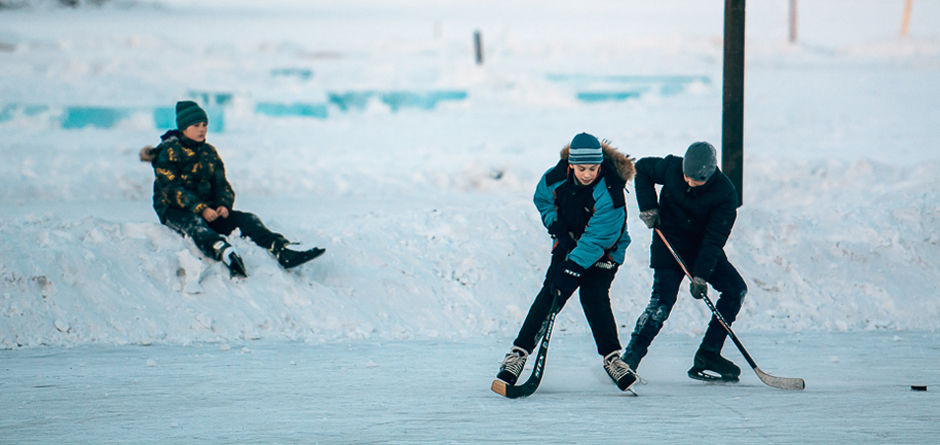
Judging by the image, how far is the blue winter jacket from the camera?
14.5 feet

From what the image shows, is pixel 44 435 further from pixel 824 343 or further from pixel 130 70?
pixel 130 70

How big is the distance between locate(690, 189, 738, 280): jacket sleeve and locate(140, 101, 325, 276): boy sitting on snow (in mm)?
2920

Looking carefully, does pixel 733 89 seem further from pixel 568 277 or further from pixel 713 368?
pixel 568 277

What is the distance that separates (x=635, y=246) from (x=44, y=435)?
5041 millimetres

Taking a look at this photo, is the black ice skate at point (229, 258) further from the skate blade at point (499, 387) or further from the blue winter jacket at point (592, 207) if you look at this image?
the blue winter jacket at point (592, 207)

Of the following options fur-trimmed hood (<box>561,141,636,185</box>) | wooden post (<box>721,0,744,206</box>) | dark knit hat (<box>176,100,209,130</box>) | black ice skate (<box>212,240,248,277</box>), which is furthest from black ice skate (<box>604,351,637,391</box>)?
dark knit hat (<box>176,100,209,130</box>)

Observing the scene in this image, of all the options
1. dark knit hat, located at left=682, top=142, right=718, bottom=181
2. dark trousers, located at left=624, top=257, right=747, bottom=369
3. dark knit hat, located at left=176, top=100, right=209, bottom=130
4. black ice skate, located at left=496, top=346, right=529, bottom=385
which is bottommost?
black ice skate, located at left=496, top=346, right=529, bottom=385

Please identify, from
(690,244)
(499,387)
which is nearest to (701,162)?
(690,244)

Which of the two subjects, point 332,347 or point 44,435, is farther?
point 332,347

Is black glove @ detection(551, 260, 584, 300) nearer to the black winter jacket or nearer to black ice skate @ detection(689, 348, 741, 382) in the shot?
the black winter jacket

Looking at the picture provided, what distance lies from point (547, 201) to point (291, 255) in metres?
2.53

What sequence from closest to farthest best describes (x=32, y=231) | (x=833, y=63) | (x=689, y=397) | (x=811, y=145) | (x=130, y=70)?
(x=689, y=397) < (x=32, y=231) < (x=811, y=145) < (x=130, y=70) < (x=833, y=63)

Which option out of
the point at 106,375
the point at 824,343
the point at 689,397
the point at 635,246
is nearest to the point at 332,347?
the point at 106,375

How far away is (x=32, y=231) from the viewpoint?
643cm
